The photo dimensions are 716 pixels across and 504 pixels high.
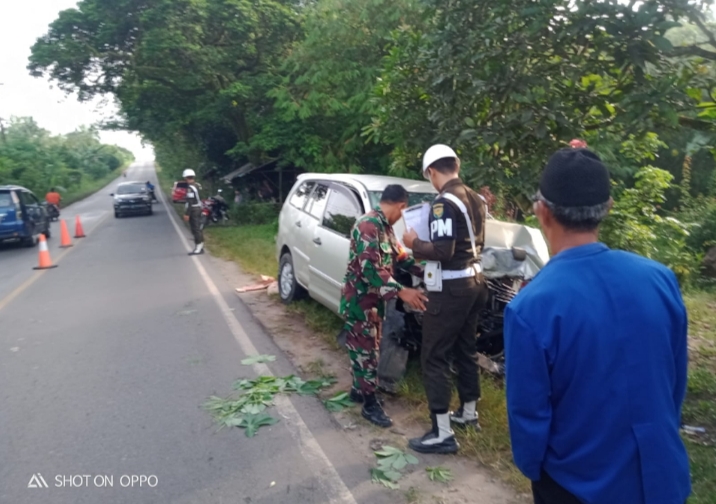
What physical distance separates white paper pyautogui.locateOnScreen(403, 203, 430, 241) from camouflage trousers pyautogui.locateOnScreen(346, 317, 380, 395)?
0.92 m

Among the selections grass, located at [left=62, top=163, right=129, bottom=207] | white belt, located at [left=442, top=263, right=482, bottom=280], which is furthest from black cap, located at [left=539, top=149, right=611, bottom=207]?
grass, located at [left=62, top=163, right=129, bottom=207]

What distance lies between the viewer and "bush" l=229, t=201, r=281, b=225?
23.8 metres

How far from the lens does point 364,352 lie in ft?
16.0

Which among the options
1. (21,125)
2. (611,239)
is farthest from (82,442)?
(21,125)

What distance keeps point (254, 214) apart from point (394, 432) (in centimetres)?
1981

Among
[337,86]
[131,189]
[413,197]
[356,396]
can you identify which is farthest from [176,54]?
[356,396]

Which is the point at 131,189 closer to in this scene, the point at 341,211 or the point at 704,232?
the point at 704,232

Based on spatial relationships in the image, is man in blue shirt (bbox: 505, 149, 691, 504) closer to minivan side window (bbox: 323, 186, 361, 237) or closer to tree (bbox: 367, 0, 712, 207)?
tree (bbox: 367, 0, 712, 207)

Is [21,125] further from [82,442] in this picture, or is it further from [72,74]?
[82,442]

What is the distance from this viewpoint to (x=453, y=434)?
14.3 feet

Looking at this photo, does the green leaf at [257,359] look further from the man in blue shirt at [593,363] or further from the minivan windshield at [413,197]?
the man in blue shirt at [593,363]

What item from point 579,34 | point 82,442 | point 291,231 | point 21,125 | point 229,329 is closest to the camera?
point 82,442

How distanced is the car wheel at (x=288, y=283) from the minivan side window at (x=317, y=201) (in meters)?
0.86

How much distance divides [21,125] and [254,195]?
46.9m
